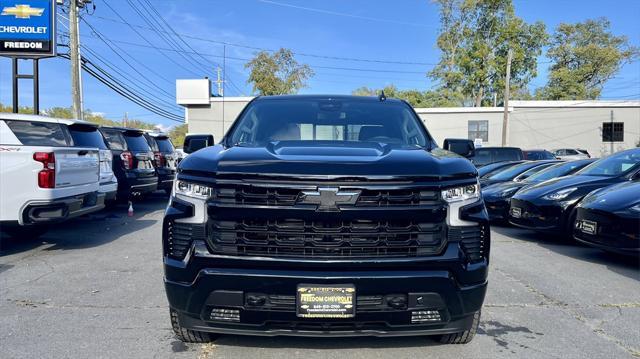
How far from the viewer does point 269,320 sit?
9.29 ft

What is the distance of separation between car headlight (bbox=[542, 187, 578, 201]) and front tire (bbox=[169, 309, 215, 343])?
608cm

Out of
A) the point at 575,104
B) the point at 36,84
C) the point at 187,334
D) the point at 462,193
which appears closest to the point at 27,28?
the point at 36,84

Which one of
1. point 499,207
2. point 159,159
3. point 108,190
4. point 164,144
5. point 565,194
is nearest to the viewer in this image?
point 565,194

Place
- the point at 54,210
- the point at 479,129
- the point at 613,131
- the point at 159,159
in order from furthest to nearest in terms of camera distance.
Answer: the point at 613,131, the point at 479,129, the point at 159,159, the point at 54,210

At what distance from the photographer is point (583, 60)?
56.4 metres

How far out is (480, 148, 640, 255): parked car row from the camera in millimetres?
5777

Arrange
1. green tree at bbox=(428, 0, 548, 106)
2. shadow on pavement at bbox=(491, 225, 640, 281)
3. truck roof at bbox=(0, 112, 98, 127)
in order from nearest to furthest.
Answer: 1. shadow on pavement at bbox=(491, 225, 640, 281)
2. truck roof at bbox=(0, 112, 98, 127)
3. green tree at bbox=(428, 0, 548, 106)

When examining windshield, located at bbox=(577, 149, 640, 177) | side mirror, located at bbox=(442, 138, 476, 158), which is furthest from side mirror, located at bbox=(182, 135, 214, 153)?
windshield, located at bbox=(577, 149, 640, 177)

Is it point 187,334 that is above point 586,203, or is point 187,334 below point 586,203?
below

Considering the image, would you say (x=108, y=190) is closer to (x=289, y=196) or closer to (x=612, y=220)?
(x=289, y=196)

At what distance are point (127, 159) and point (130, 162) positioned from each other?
0.31 ft

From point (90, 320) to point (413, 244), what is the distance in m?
2.93

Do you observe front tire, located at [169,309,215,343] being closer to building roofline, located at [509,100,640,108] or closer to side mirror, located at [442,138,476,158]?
side mirror, located at [442,138,476,158]

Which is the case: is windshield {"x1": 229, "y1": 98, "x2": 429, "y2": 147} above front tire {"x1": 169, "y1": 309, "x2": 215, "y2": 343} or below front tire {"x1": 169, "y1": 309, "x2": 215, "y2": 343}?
above
